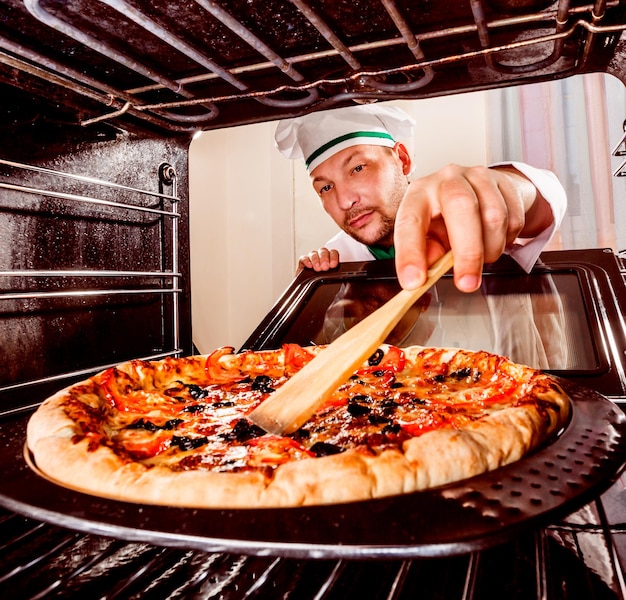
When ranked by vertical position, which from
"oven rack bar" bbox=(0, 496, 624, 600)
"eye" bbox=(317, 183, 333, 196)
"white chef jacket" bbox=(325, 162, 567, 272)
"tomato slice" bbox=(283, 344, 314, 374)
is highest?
"eye" bbox=(317, 183, 333, 196)

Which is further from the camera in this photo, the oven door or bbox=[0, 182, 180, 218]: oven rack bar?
the oven door

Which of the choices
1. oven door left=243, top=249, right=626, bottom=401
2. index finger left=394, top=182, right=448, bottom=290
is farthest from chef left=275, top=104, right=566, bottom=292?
oven door left=243, top=249, right=626, bottom=401

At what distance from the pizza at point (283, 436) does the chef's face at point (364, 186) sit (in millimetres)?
1521

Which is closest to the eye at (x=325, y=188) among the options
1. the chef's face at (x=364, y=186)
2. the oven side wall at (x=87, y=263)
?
the chef's face at (x=364, y=186)

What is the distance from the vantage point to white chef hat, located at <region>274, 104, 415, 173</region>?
263 cm

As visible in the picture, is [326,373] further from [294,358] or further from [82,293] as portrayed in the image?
[82,293]

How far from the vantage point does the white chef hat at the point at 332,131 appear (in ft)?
8.63

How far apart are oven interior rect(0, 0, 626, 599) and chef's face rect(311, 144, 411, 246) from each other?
1.01m

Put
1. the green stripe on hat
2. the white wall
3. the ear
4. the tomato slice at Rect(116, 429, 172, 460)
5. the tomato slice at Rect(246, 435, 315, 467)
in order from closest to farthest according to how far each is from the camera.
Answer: the tomato slice at Rect(246, 435, 315, 467) → the tomato slice at Rect(116, 429, 172, 460) → the green stripe on hat → the ear → the white wall

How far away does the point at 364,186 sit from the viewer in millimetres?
2713

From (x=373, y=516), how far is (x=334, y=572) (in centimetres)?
19

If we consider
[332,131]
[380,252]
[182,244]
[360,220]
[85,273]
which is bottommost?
[85,273]

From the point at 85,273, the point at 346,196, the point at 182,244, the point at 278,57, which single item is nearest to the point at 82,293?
the point at 85,273

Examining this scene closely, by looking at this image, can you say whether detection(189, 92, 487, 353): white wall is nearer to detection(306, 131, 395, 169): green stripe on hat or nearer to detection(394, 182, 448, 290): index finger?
detection(306, 131, 395, 169): green stripe on hat
